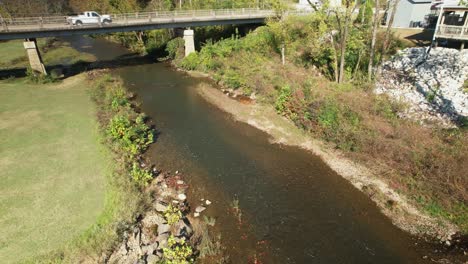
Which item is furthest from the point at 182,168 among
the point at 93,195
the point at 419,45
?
the point at 419,45

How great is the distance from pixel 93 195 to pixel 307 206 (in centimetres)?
1276

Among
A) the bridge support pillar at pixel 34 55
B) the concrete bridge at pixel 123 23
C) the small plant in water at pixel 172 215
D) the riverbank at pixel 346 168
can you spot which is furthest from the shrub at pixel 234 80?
the bridge support pillar at pixel 34 55

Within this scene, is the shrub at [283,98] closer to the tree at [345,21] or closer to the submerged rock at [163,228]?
the tree at [345,21]

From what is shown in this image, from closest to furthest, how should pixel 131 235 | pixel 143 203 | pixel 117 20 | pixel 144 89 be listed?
pixel 131 235 < pixel 143 203 < pixel 144 89 < pixel 117 20

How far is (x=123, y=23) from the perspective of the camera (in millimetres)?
41125

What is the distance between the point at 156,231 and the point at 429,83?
25.5m

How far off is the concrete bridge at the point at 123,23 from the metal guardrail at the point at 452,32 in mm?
19010

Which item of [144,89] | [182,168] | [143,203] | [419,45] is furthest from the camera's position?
[144,89]

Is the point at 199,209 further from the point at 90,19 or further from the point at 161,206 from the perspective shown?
the point at 90,19

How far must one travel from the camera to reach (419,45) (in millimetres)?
31859

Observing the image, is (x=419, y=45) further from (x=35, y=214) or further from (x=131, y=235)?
(x=35, y=214)

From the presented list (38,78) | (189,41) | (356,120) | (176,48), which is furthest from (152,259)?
(176,48)

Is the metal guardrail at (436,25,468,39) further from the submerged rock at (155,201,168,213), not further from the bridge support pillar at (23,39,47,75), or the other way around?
the bridge support pillar at (23,39,47,75)

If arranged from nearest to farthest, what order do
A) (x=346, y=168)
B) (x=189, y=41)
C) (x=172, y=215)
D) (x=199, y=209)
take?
(x=172, y=215) < (x=199, y=209) < (x=346, y=168) < (x=189, y=41)
